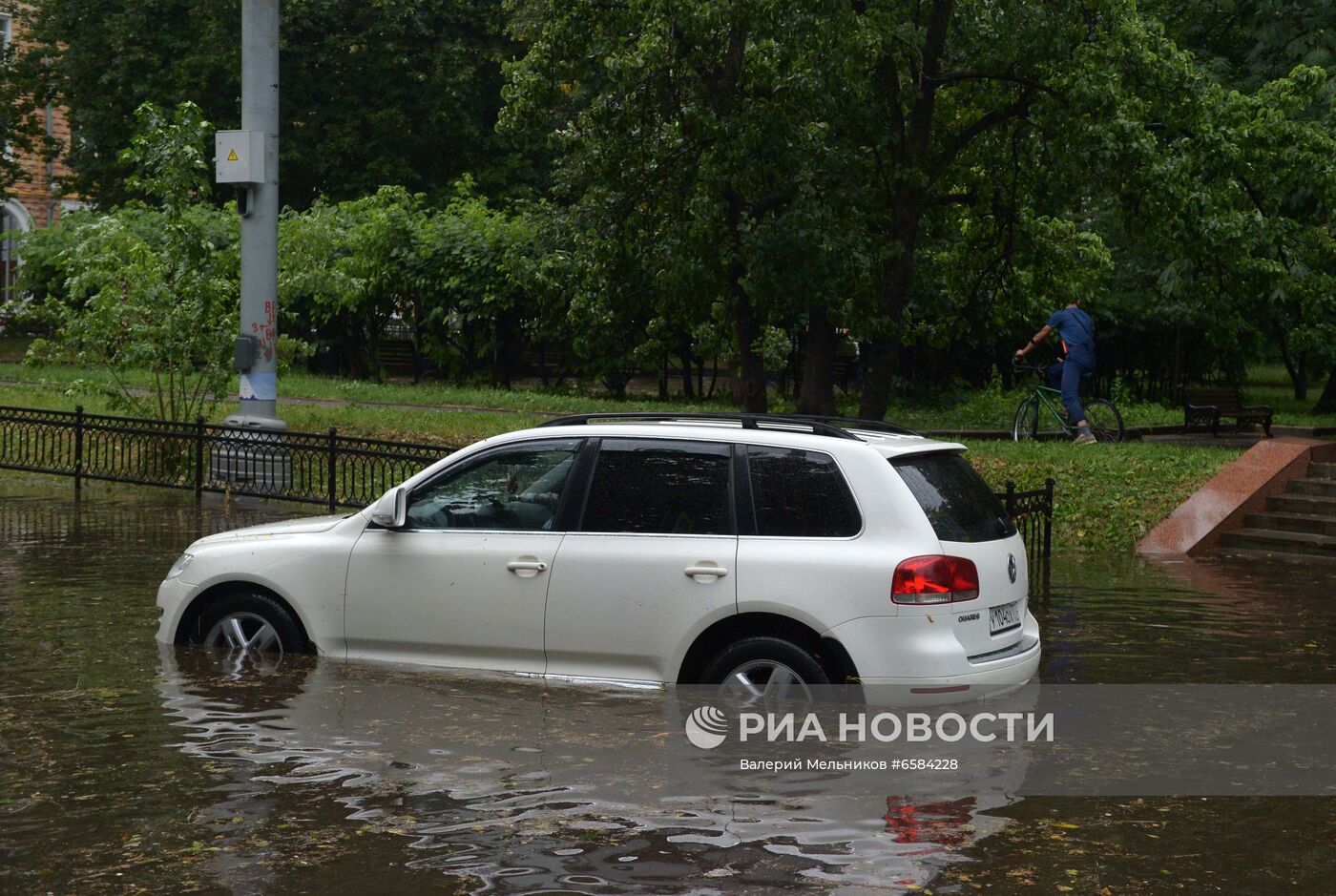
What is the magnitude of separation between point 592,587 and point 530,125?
43.6 feet

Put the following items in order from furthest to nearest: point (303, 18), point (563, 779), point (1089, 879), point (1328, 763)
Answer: point (303, 18) → point (1328, 763) → point (563, 779) → point (1089, 879)

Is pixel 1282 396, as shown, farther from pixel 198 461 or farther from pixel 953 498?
pixel 953 498

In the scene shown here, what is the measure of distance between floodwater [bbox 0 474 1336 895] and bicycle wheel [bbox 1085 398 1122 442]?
11.5 metres

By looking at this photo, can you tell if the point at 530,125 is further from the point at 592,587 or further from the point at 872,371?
the point at 592,587

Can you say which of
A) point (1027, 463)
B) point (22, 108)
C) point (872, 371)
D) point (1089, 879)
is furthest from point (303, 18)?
point (1089, 879)

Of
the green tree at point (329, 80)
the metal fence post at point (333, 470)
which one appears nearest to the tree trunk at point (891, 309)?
the metal fence post at point (333, 470)

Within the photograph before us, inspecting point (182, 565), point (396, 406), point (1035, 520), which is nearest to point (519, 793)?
point (182, 565)

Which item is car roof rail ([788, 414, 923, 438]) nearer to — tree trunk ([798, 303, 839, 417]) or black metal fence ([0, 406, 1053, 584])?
black metal fence ([0, 406, 1053, 584])

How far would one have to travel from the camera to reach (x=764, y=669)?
7555mm

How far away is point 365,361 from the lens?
32.8m

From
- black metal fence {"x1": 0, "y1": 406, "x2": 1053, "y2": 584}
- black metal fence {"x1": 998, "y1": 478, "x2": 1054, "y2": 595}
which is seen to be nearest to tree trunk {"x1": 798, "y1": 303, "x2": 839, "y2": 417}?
black metal fence {"x1": 0, "y1": 406, "x2": 1053, "y2": 584}

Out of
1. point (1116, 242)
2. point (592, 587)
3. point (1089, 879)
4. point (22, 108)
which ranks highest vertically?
point (22, 108)

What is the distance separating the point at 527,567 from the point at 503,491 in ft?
1.57

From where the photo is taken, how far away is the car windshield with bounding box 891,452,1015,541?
757cm
